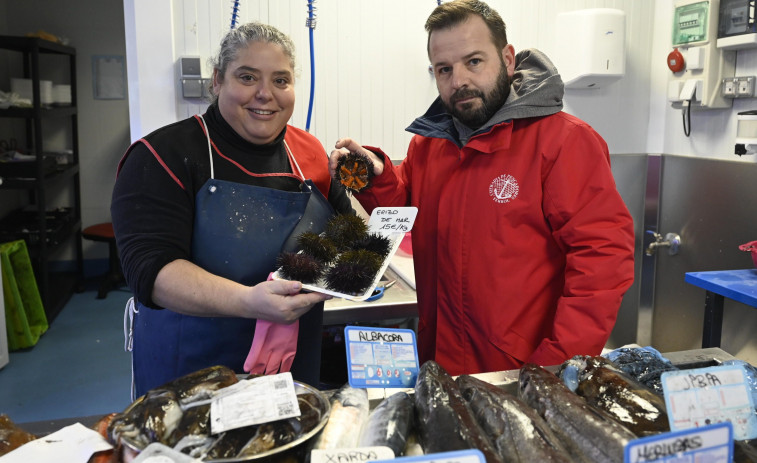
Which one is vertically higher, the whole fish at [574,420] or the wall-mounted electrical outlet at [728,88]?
the wall-mounted electrical outlet at [728,88]

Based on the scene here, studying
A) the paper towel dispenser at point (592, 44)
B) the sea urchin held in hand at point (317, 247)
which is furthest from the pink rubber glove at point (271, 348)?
the paper towel dispenser at point (592, 44)

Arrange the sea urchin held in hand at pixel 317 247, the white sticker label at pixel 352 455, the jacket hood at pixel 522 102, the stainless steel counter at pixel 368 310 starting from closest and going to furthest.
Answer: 1. the white sticker label at pixel 352 455
2. the sea urchin held in hand at pixel 317 247
3. the jacket hood at pixel 522 102
4. the stainless steel counter at pixel 368 310

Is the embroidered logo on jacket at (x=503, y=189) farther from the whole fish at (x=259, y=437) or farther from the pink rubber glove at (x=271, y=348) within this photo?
the whole fish at (x=259, y=437)

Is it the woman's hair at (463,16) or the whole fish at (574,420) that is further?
the woman's hair at (463,16)

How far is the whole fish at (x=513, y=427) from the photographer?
0.92 meters

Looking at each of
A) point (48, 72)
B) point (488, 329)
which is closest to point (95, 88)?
point (48, 72)

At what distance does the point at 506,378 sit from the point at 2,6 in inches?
247

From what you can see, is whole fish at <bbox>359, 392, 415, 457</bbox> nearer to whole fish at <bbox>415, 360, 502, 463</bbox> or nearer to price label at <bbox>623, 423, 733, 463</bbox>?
whole fish at <bbox>415, 360, 502, 463</bbox>

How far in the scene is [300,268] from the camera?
1.41 meters

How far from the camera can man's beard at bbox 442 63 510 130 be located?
1792mm

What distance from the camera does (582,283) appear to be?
1634 millimetres

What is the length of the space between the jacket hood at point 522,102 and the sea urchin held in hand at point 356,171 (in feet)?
0.70

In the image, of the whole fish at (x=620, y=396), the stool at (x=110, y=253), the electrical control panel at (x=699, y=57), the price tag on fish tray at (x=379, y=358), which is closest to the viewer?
the whole fish at (x=620, y=396)

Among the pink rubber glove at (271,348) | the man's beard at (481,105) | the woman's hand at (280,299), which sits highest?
the man's beard at (481,105)
